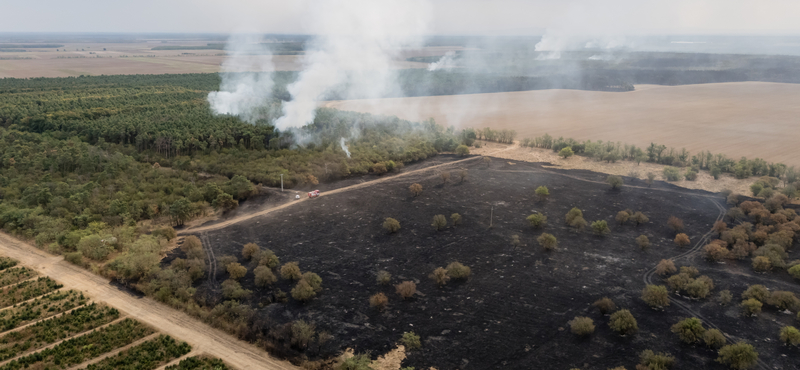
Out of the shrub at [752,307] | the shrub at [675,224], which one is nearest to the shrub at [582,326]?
the shrub at [752,307]

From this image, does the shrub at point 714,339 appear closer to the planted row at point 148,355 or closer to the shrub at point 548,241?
the shrub at point 548,241

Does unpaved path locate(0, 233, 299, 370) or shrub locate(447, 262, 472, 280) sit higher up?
shrub locate(447, 262, 472, 280)

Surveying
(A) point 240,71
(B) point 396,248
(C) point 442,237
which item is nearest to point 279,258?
(B) point 396,248

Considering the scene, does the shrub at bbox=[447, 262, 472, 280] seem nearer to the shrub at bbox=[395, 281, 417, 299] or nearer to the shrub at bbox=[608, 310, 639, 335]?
the shrub at bbox=[395, 281, 417, 299]

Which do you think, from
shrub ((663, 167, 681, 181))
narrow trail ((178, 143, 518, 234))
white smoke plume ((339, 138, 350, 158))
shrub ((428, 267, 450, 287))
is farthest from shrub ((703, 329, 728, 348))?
white smoke plume ((339, 138, 350, 158))

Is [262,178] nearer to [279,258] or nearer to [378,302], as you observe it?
[279,258]

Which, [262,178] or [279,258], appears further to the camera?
[262,178]

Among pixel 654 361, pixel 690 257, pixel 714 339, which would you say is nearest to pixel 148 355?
pixel 654 361
